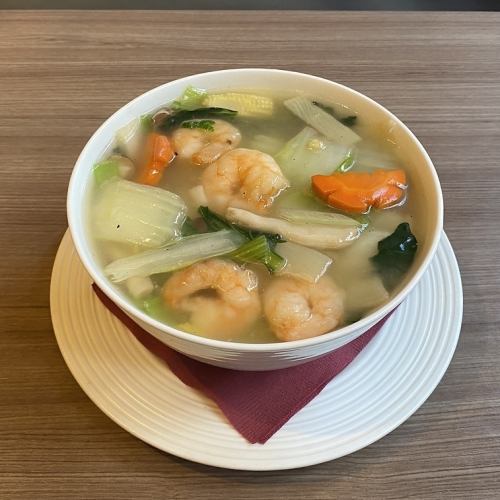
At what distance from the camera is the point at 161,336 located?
3.33 ft

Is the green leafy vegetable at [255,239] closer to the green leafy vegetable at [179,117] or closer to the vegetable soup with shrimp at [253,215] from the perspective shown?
the vegetable soup with shrimp at [253,215]

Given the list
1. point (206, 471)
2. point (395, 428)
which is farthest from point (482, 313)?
point (206, 471)

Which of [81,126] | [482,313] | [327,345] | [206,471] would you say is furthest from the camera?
[81,126]

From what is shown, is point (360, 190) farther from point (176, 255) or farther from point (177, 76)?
point (177, 76)

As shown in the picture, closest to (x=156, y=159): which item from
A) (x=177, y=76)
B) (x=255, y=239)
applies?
(x=255, y=239)

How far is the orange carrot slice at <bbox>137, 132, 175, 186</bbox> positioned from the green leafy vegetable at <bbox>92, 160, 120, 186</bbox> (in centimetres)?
6

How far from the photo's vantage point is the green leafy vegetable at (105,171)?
1.28 meters

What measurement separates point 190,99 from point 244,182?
0.96 ft

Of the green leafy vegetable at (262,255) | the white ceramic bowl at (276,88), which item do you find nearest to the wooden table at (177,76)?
the white ceramic bowl at (276,88)

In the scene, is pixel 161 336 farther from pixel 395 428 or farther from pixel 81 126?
pixel 81 126

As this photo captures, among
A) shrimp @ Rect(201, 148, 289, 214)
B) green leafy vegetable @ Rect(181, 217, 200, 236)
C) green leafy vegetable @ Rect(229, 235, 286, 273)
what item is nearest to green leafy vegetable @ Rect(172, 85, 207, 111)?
shrimp @ Rect(201, 148, 289, 214)

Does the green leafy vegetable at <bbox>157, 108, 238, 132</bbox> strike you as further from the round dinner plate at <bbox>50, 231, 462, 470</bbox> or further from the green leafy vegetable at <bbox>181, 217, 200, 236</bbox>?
the round dinner plate at <bbox>50, 231, 462, 470</bbox>

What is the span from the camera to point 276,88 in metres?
1.46

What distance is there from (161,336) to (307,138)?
640 millimetres
